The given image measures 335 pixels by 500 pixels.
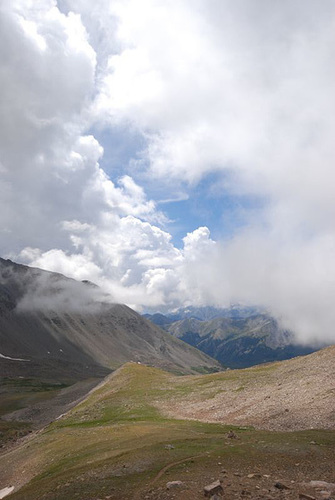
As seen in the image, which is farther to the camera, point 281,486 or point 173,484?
point 173,484

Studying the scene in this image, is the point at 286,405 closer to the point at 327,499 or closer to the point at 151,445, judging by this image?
the point at 151,445

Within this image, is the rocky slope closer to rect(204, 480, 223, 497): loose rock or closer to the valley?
the valley

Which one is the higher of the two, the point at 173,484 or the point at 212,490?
the point at 212,490

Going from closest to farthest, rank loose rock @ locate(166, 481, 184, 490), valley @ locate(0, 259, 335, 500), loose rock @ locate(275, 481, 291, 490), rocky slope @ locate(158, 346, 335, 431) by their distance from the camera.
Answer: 1. loose rock @ locate(275, 481, 291, 490)
2. loose rock @ locate(166, 481, 184, 490)
3. valley @ locate(0, 259, 335, 500)
4. rocky slope @ locate(158, 346, 335, 431)

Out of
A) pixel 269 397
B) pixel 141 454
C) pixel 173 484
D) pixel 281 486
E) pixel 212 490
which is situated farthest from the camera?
pixel 269 397

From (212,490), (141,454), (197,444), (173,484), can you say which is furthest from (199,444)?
(212,490)

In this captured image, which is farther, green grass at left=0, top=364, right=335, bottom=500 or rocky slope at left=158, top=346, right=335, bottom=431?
rocky slope at left=158, top=346, right=335, bottom=431

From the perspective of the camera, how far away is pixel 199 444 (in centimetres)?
3241

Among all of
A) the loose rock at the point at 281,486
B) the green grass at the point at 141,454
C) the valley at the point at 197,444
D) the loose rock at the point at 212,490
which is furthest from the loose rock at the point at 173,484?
the loose rock at the point at 281,486

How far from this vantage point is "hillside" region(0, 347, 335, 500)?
22.3 m

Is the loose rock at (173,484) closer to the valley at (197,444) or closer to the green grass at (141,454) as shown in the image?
the valley at (197,444)

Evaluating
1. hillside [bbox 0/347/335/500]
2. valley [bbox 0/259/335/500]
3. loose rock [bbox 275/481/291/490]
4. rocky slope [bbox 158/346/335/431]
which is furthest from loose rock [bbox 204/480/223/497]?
rocky slope [bbox 158/346/335/431]

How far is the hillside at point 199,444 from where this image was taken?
2234 cm

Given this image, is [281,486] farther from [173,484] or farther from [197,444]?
[197,444]
